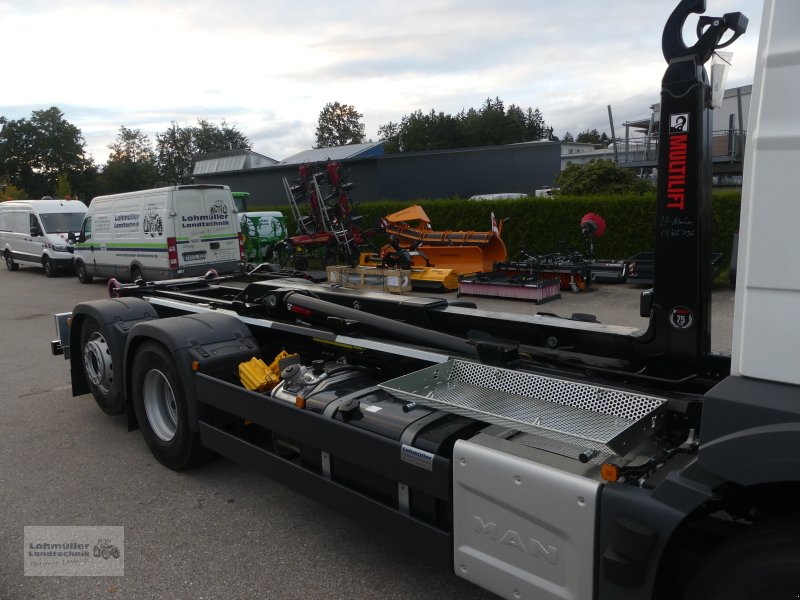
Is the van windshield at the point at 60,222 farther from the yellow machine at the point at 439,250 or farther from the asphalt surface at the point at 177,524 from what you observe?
the asphalt surface at the point at 177,524

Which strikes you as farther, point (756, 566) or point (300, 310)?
point (300, 310)

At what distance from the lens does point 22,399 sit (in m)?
6.56

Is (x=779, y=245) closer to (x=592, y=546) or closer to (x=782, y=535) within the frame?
(x=782, y=535)

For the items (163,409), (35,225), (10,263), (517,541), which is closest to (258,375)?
(163,409)

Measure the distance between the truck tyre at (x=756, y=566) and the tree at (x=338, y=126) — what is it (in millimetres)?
92966

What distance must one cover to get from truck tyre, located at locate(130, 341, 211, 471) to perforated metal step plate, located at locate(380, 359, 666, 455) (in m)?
1.96

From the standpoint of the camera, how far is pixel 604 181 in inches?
781

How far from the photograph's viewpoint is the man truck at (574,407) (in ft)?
6.17

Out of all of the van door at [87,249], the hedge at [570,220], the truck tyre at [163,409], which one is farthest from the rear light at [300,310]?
the van door at [87,249]

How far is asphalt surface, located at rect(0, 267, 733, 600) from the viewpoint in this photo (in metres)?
3.28

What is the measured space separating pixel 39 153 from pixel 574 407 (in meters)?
82.3

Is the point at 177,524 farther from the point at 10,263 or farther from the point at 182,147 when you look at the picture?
the point at 182,147

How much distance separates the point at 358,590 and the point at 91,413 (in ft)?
13.0

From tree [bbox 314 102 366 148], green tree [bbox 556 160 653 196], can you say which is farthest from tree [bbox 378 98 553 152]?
green tree [bbox 556 160 653 196]
